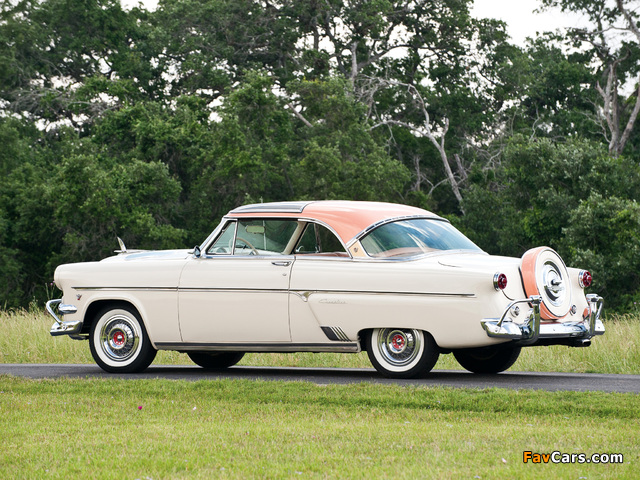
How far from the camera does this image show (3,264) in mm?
36062

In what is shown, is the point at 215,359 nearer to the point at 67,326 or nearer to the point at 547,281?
the point at 67,326

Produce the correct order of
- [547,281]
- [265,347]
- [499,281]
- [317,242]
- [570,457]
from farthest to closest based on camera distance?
[317,242] < [265,347] < [547,281] < [499,281] < [570,457]

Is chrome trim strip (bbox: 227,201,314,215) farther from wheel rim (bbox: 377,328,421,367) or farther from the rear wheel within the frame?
the rear wheel

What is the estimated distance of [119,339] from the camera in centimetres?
1184

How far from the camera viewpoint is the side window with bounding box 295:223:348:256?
10797mm

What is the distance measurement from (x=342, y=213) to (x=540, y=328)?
7.80 ft

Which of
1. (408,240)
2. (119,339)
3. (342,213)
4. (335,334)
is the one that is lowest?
(119,339)

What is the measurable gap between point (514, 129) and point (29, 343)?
30.6 meters

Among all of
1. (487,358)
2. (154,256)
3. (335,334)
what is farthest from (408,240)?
(154,256)

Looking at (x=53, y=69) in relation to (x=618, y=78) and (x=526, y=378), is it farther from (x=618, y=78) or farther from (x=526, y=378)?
(x=526, y=378)

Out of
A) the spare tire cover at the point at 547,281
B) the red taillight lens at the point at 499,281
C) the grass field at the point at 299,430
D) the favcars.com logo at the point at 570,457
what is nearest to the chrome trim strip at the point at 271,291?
the red taillight lens at the point at 499,281

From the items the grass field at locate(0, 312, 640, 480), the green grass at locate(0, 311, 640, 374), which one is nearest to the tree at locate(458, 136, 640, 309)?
the green grass at locate(0, 311, 640, 374)

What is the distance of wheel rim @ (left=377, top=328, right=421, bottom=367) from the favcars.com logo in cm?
392

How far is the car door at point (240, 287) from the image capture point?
10.7 meters
